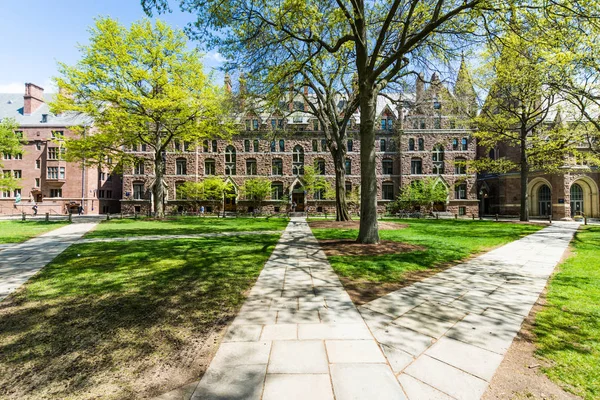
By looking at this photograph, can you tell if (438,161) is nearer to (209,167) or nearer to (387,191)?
(387,191)

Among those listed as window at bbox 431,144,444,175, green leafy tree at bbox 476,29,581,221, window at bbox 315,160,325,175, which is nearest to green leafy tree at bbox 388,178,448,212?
window at bbox 431,144,444,175

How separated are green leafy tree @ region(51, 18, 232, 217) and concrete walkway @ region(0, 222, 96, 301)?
436 inches

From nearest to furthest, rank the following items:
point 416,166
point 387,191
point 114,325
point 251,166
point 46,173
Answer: point 114,325
point 251,166
point 416,166
point 387,191
point 46,173

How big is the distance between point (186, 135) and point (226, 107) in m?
5.46

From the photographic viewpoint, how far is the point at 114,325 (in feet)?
12.7

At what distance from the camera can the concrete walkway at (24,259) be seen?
5.93m

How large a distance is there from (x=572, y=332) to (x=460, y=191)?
40.1 m

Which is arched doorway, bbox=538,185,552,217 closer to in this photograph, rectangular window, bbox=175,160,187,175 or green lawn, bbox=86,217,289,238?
green lawn, bbox=86,217,289,238

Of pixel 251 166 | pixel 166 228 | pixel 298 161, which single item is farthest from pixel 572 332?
pixel 251 166

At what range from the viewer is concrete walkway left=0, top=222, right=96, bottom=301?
5.93m

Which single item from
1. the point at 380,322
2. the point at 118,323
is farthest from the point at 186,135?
the point at 380,322

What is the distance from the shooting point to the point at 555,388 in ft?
8.38

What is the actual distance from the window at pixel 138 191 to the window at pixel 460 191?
44.5 metres

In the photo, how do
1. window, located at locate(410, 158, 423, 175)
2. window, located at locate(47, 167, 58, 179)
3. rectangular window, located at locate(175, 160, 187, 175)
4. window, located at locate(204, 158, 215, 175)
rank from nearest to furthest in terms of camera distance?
rectangular window, located at locate(175, 160, 187, 175), window, located at locate(204, 158, 215, 175), window, located at locate(410, 158, 423, 175), window, located at locate(47, 167, 58, 179)
